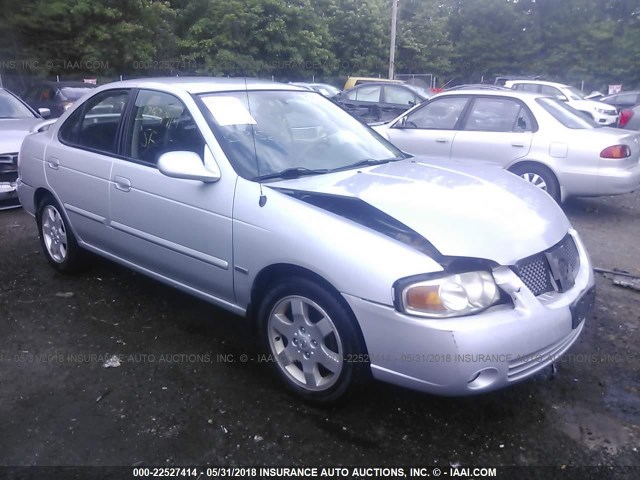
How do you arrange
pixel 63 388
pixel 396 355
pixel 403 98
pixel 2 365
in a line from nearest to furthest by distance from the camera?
pixel 396 355, pixel 63 388, pixel 2 365, pixel 403 98

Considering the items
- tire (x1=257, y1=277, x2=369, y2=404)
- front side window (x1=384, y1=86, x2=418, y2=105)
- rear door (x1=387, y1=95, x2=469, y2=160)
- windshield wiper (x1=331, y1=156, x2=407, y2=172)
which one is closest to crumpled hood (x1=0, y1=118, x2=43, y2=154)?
rear door (x1=387, y1=95, x2=469, y2=160)

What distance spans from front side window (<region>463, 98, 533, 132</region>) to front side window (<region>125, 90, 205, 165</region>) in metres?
4.61

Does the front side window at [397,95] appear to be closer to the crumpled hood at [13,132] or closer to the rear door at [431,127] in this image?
the rear door at [431,127]

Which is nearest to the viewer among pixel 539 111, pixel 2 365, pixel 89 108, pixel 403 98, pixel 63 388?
pixel 63 388

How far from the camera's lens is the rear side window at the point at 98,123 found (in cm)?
439

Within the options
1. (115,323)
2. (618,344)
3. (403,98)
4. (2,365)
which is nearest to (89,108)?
(115,323)

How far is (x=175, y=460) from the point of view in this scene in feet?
9.20

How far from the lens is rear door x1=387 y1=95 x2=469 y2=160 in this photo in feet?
25.2

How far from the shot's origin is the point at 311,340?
10.3 feet

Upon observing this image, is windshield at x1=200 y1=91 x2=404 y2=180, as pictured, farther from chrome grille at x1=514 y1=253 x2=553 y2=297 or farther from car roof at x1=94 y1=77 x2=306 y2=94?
chrome grille at x1=514 y1=253 x2=553 y2=297

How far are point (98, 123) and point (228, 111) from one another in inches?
55.2

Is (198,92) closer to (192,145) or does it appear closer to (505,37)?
(192,145)

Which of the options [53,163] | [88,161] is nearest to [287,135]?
[88,161]

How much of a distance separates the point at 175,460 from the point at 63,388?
1018 millimetres
